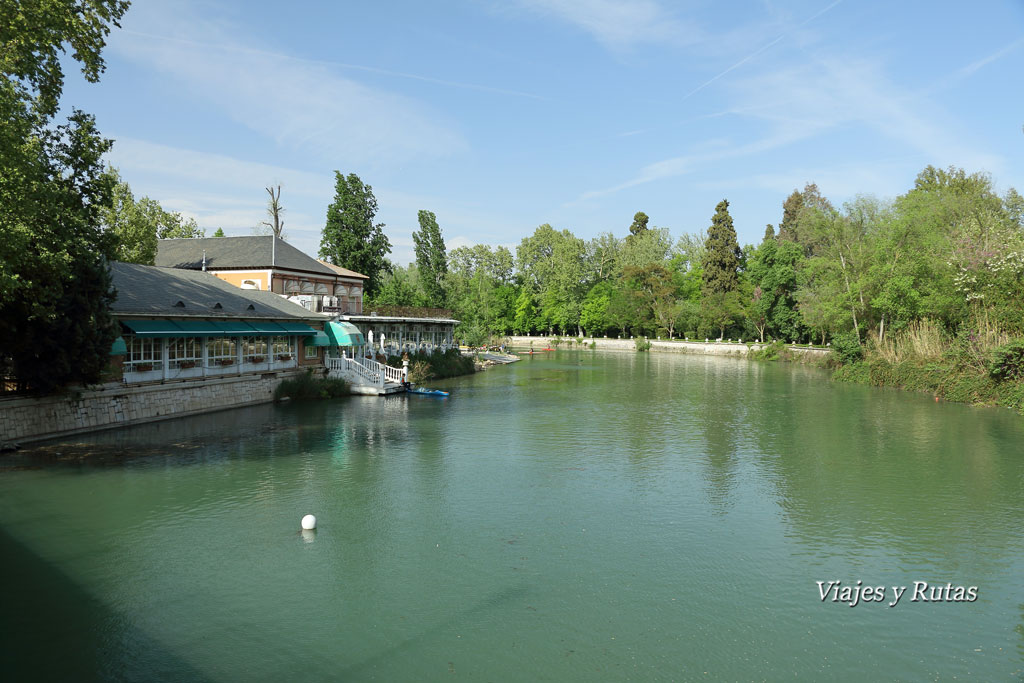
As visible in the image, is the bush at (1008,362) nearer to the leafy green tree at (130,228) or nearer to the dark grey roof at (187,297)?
the dark grey roof at (187,297)

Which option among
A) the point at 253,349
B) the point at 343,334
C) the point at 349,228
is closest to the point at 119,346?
the point at 253,349

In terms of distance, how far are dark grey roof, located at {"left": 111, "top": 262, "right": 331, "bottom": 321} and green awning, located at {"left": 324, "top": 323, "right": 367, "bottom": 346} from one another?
804 mm

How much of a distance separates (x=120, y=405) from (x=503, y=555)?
57.3 ft

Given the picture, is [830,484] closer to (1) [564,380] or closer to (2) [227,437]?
(2) [227,437]

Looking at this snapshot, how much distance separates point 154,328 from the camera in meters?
22.9

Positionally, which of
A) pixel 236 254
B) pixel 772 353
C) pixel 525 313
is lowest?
pixel 772 353

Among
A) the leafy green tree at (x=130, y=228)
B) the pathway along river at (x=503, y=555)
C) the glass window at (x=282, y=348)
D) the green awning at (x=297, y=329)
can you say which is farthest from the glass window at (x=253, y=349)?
the leafy green tree at (x=130, y=228)

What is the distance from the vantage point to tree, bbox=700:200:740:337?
74688mm

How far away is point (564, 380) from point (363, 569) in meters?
34.2

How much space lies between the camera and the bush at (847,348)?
149ft

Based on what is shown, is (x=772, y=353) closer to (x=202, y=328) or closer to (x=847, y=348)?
(x=847, y=348)

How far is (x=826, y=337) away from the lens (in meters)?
70.1

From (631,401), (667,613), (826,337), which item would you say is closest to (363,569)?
(667,613)

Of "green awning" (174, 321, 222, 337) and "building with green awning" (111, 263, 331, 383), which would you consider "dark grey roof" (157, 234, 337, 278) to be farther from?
"green awning" (174, 321, 222, 337)
